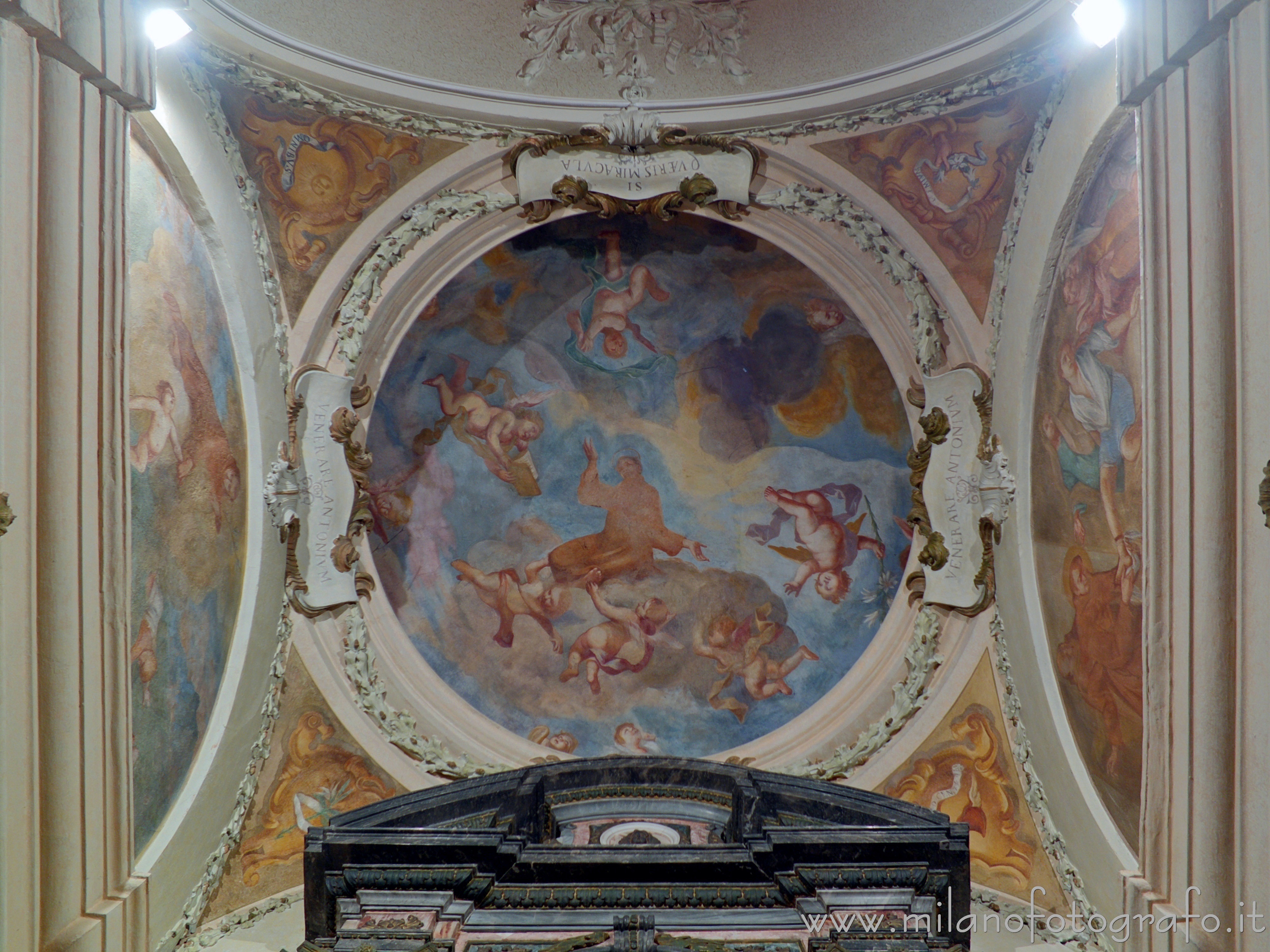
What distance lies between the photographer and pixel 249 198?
26.9ft

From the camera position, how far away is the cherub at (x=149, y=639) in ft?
23.1

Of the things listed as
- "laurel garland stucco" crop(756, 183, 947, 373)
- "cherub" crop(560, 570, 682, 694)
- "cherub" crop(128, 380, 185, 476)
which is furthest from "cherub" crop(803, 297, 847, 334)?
"cherub" crop(128, 380, 185, 476)

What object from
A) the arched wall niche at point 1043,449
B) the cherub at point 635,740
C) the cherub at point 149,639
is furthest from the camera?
the cherub at point 635,740

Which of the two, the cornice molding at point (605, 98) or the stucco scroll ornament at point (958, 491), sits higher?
the cornice molding at point (605, 98)

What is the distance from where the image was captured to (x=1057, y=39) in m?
7.35

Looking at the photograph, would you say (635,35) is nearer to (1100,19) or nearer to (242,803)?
(1100,19)

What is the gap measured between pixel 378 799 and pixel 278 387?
3.55 metres

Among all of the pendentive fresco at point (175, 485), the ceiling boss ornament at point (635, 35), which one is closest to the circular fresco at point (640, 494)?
the ceiling boss ornament at point (635, 35)

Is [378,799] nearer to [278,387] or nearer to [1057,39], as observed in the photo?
[278,387]

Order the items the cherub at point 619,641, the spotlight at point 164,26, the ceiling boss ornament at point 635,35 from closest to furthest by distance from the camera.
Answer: the spotlight at point 164,26
the ceiling boss ornament at point 635,35
the cherub at point 619,641

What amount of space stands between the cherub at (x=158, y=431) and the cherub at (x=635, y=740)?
457 cm

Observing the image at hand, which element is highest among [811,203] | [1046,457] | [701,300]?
[811,203]

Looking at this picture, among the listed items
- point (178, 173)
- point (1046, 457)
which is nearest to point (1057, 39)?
point (1046, 457)

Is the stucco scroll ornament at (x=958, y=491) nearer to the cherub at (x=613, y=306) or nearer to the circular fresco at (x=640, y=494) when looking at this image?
the circular fresco at (x=640, y=494)
